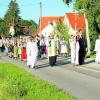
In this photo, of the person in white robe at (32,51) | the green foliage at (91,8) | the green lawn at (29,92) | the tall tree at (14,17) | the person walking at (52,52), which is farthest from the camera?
the tall tree at (14,17)

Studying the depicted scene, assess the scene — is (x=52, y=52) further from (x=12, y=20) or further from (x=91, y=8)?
(x=12, y=20)

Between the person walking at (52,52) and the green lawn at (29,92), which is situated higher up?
the person walking at (52,52)

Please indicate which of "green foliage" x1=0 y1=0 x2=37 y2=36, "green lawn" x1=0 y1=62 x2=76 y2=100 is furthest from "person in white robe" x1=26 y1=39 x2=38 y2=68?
"green foliage" x1=0 y1=0 x2=37 y2=36

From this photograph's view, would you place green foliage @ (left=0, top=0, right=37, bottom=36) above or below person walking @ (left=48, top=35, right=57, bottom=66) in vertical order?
above

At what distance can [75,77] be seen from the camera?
72.8ft

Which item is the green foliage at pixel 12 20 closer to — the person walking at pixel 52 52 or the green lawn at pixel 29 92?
the person walking at pixel 52 52

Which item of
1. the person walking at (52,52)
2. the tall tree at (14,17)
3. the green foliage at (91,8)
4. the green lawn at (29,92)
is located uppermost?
the tall tree at (14,17)

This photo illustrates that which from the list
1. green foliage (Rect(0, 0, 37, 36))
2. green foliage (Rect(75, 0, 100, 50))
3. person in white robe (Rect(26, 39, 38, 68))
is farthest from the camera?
green foliage (Rect(0, 0, 37, 36))

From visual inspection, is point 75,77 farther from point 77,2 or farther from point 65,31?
Answer: point 65,31

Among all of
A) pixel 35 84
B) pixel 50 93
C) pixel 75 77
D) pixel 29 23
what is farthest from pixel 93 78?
pixel 29 23

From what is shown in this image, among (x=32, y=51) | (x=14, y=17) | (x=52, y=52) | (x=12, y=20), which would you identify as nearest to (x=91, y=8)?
(x=52, y=52)

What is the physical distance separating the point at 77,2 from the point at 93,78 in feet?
94.4

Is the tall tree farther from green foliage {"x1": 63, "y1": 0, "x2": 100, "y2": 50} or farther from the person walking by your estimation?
the person walking

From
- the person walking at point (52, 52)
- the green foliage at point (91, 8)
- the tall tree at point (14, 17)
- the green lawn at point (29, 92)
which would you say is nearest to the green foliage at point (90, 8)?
the green foliage at point (91, 8)
